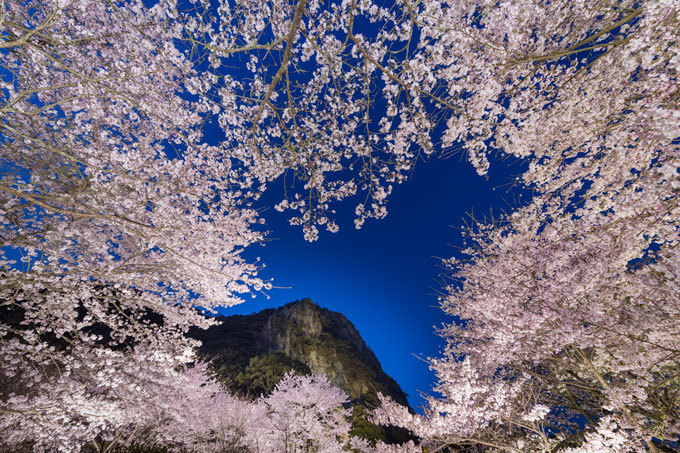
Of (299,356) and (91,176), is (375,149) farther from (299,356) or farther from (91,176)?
(299,356)

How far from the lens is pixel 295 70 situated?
15.2 feet

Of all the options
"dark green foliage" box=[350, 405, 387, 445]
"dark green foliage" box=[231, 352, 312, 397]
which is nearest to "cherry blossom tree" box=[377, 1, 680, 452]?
"dark green foliage" box=[350, 405, 387, 445]

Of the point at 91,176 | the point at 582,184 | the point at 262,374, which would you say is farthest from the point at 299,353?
the point at 582,184

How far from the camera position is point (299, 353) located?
25.8 m

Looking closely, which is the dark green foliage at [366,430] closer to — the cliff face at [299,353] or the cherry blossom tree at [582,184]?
the cliff face at [299,353]

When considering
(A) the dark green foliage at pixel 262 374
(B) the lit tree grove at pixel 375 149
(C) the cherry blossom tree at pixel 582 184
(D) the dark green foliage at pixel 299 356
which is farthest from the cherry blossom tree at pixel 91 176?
(D) the dark green foliage at pixel 299 356

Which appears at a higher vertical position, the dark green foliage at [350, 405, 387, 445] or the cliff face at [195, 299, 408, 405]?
the cliff face at [195, 299, 408, 405]

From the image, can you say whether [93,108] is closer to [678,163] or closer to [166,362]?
[166,362]

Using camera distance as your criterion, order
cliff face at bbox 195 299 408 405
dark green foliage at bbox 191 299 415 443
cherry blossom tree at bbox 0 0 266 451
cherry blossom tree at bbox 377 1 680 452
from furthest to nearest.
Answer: cliff face at bbox 195 299 408 405
dark green foliage at bbox 191 299 415 443
cherry blossom tree at bbox 0 0 266 451
cherry blossom tree at bbox 377 1 680 452

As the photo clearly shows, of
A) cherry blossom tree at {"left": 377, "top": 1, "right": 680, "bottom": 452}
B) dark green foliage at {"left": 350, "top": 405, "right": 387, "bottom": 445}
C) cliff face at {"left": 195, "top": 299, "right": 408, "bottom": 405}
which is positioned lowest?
dark green foliage at {"left": 350, "top": 405, "right": 387, "bottom": 445}

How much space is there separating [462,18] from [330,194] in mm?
4378

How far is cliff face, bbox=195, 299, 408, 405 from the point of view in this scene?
69.9 feet

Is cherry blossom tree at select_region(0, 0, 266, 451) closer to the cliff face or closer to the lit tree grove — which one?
the lit tree grove

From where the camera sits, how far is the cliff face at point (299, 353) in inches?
839
